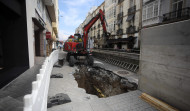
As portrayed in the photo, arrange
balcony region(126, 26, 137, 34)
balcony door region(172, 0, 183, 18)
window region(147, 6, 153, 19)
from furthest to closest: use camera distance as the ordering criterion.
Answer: balcony region(126, 26, 137, 34) → window region(147, 6, 153, 19) → balcony door region(172, 0, 183, 18)

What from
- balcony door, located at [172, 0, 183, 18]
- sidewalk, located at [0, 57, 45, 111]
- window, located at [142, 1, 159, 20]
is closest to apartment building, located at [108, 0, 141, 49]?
window, located at [142, 1, 159, 20]

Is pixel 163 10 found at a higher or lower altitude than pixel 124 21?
lower

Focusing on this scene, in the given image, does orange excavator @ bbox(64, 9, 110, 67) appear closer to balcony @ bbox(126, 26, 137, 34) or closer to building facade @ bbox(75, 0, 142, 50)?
building facade @ bbox(75, 0, 142, 50)

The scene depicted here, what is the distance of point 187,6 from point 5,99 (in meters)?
17.0

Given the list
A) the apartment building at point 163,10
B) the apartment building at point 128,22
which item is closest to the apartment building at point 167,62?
the apartment building at point 163,10

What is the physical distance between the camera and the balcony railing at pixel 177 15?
418 inches

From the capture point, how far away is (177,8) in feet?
39.3

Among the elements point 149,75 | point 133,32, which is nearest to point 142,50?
point 149,75

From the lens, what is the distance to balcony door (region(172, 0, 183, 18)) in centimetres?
1157

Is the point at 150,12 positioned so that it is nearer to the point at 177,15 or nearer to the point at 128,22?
the point at 177,15

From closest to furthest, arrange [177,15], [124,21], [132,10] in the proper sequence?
[177,15]
[132,10]
[124,21]

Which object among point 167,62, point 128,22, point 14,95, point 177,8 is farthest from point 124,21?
point 14,95

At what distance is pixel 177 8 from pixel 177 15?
3.42 ft

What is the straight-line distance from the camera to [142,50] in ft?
12.5
